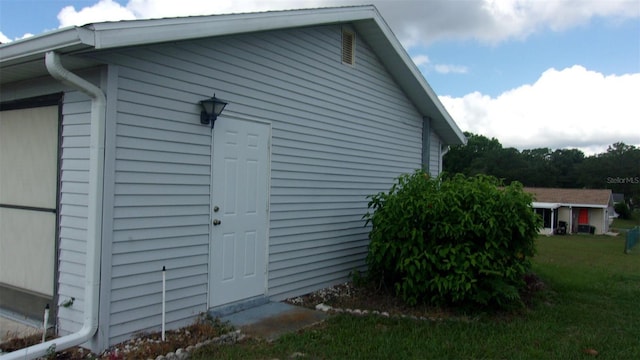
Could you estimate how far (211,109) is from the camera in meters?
5.01

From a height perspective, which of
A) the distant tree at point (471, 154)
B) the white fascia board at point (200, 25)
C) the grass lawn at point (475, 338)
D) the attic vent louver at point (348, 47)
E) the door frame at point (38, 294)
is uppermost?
the distant tree at point (471, 154)

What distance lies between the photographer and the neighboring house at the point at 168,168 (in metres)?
4.16

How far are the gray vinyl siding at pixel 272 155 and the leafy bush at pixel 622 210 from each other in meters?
51.5

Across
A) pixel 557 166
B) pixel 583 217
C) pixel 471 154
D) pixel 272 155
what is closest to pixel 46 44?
pixel 272 155

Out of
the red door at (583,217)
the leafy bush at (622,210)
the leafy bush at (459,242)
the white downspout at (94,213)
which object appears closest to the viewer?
the white downspout at (94,213)

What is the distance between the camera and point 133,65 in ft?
14.5

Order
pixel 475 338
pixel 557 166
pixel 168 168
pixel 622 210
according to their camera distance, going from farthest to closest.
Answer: pixel 557 166 → pixel 622 210 → pixel 475 338 → pixel 168 168

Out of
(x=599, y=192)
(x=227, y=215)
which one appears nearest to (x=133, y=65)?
(x=227, y=215)

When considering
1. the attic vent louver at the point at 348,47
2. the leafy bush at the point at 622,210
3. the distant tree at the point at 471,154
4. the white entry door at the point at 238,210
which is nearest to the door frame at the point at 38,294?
the white entry door at the point at 238,210

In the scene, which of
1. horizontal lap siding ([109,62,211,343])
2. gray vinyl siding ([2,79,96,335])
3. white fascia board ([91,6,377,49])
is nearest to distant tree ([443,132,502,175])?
white fascia board ([91,6,377,49])

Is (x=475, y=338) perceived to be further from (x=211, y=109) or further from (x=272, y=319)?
(x=211, y=109)

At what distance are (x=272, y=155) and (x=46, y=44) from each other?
2.87m

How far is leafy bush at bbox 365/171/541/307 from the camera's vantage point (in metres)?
5.80

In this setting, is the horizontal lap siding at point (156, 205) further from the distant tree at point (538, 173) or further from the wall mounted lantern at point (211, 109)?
the distant tree at point (538, 173)
